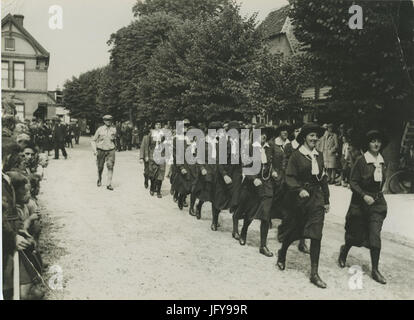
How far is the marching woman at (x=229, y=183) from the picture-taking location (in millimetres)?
8289

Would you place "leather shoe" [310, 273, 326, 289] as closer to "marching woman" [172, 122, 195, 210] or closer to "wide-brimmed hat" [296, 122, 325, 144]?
"wide-brimmed hat" [296, 122, 325, 144]

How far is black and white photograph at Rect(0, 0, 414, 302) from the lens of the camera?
5629 millimetres

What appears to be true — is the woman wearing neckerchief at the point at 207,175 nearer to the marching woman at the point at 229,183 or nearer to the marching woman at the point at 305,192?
the marching woman at the point at 229,183

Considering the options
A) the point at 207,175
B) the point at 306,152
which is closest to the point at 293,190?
the point at 306,152

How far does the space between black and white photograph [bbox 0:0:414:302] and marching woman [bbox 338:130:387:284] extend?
1 centimetres

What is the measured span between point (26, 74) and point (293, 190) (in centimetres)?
2624

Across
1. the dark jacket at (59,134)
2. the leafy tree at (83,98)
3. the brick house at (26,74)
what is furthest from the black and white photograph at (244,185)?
the leafy tree at (83,98)

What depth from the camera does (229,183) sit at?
334 inches

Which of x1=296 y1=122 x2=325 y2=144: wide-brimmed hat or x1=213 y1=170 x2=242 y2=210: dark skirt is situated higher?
x1=296 y1=122 x2=325 y2=144: wide-brimmed hat

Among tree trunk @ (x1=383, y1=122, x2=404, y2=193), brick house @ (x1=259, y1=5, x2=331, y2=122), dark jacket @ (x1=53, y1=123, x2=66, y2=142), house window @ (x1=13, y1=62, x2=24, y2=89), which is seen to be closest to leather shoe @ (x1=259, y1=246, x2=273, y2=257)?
tree trunk @ (x1=383, y1=122, x2=404, y2=193)

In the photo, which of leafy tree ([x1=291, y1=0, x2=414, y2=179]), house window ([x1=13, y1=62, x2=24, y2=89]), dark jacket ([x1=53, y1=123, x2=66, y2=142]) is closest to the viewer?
leafy tree ([x1=291, y1=0, x2=414, y2=179])

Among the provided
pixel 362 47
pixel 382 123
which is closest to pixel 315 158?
pixel 362 47

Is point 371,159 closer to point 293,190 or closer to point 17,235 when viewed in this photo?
point 293,190

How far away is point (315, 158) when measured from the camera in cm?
638
